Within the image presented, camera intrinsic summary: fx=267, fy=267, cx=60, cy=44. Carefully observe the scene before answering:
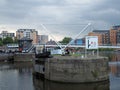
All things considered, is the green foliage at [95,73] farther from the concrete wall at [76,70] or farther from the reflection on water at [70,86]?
the reflection on water at [70,86]

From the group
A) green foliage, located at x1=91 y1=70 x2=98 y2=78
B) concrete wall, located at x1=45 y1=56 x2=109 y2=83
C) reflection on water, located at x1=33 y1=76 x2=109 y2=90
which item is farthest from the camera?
green foliage, located at x1=91 y1=70 x2=98 y2=78

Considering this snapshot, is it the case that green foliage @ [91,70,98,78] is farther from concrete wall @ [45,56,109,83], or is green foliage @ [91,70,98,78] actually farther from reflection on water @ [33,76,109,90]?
reflection on water @ [33,76,109,90]

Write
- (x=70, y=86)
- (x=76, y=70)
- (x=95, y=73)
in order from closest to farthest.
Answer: (x=70, y=86), (x=76, y=70), (x=95, y=73)

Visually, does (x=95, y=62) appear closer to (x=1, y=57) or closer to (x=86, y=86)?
(x=86, y=86)

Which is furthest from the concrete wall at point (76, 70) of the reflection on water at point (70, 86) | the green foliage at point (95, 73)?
the reflection on water at point (70, 86)

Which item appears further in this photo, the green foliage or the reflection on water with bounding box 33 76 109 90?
the green foliage

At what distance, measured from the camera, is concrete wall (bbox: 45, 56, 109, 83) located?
3359 cm

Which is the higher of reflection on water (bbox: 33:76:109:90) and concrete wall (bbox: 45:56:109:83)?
concrete wall (bbox: 45:56:109:83)

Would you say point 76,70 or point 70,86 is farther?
point 76,70

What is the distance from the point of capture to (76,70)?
33.7 m

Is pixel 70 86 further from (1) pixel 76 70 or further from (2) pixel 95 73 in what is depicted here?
(2) pixel 95 73

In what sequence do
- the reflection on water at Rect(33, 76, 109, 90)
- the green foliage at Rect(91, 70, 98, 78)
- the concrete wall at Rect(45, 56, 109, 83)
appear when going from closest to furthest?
the reflection on water at Rect(33, 76, 109, 90), the concrete wall at Rect(45, 56, 109, 83), the green foliage at Rect(91, 70, 98, 78)

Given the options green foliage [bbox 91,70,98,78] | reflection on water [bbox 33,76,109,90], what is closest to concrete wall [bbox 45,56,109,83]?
green foliage [bbox 91,70,98,78]

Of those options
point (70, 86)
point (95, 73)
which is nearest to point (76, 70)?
point (95, 73)
